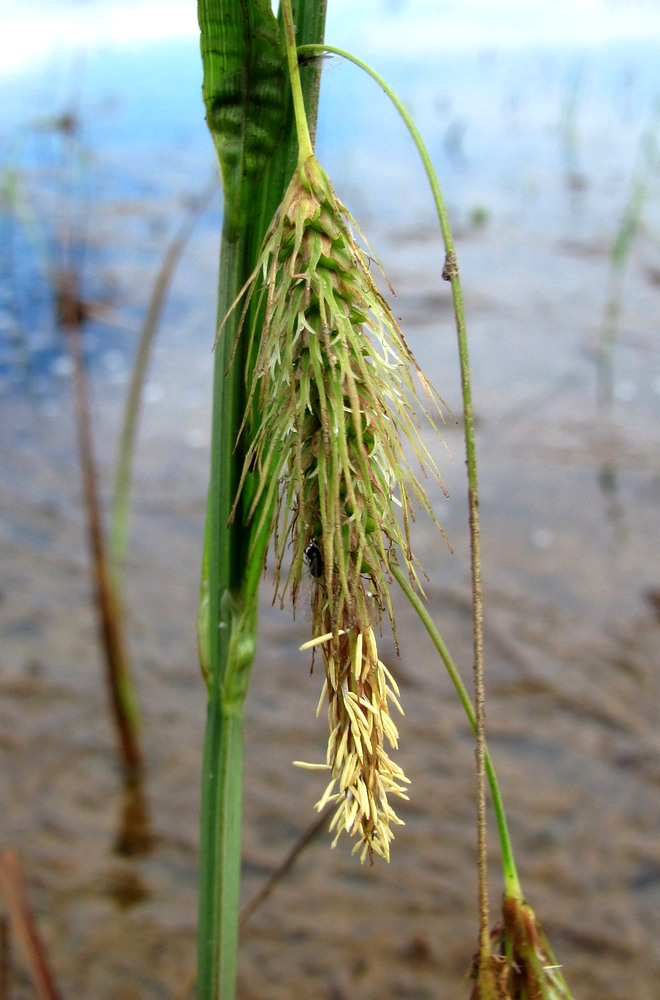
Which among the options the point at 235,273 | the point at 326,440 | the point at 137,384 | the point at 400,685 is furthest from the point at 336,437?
the point at 400,685

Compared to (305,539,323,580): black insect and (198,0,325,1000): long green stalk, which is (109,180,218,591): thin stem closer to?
(198,0,325,1000): long green stalk

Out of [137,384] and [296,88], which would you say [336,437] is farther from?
[137,384]

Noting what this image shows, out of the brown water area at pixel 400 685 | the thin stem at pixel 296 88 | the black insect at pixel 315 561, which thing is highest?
the thin stem at pixel 296 88

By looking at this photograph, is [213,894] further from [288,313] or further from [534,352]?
[534,352]

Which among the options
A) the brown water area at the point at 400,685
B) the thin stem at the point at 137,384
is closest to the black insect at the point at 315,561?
the brown water area at the point at 400,685

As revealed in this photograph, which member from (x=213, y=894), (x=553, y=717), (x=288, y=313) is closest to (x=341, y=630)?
(x=288, y=313)

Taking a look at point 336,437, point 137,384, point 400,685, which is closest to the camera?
point 336,437

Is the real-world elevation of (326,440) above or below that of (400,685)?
above

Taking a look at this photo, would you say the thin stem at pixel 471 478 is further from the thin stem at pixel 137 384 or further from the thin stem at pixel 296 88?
the thin stem at pixel 137 384

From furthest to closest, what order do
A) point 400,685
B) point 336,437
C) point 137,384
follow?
point 400,685 < point 137,384 < point 336,437
